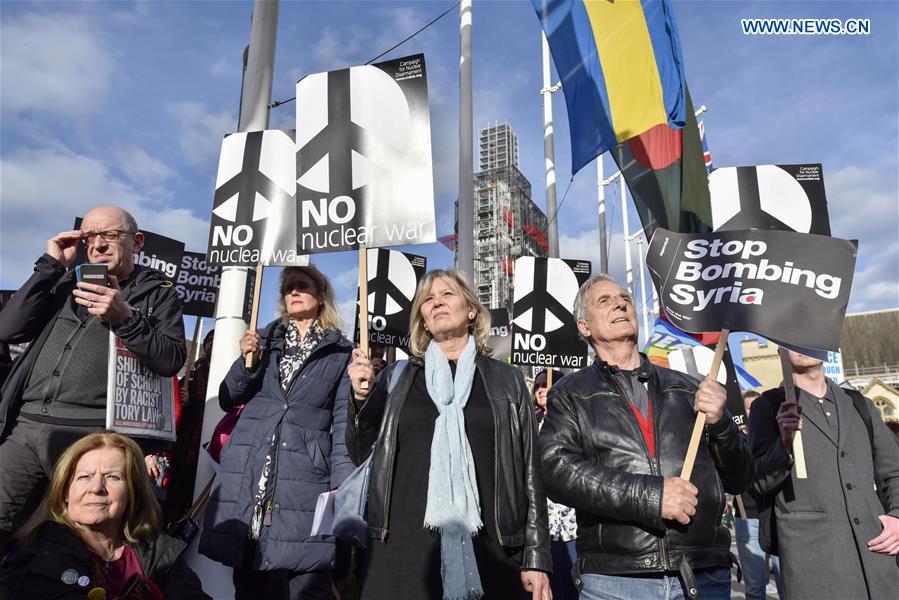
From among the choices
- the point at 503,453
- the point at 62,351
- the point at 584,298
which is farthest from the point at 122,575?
the point at 584,298

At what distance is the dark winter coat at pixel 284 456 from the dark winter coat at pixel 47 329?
0.53 meters

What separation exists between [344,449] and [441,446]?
0.85m

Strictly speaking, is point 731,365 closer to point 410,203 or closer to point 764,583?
point 764,583

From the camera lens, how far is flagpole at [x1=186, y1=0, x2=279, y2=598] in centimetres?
481

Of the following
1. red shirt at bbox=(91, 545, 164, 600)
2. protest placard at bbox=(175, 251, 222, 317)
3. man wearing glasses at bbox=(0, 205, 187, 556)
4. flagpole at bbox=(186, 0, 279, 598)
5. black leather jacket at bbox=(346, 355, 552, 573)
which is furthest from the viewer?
protest placard at bbox=(175, 251, 222, 317)

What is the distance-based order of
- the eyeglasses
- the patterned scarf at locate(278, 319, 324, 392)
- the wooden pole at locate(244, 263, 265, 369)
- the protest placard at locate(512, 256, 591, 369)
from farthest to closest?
1. the protest placard at locate(512, 256, 591, 369)
2. the patterned scarf at locate(278, 319, 324, 392)
3. the wooden pole at locate(244, 263, 265, 369)
4. the eyeglasses

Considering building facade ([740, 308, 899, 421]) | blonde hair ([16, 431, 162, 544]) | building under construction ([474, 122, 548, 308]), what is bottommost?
blonde hair ([16, 431, 162, 544])

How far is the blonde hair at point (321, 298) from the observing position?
4.20 metres

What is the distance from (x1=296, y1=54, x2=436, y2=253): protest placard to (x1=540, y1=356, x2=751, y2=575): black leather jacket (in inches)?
54.3

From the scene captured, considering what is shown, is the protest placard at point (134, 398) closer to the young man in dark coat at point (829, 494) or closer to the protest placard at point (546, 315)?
the young man in dark coat at point (829, 494)

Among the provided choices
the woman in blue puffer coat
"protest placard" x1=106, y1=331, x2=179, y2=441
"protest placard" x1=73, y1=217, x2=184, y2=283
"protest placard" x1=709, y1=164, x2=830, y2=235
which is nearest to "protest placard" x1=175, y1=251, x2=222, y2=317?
"protest placard" x1=73, y1=217, x2=184, y2=283

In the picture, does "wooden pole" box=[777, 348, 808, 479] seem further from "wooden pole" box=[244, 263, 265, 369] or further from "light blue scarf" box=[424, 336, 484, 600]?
"wooden pole" box=[244, 263, 265, 369]

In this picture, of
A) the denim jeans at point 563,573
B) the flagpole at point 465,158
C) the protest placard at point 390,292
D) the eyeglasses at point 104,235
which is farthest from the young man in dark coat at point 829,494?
the protest placard at point 390,292

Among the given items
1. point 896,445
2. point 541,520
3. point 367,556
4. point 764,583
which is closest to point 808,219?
point 896,445
